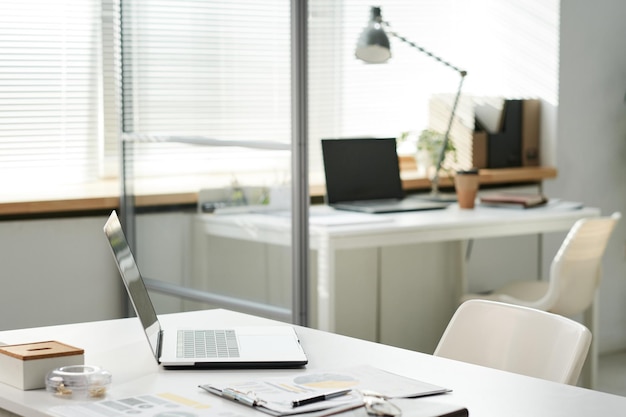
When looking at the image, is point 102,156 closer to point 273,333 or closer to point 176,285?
point 176,285

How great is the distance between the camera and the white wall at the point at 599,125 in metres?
4.78

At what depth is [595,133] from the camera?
4.91m

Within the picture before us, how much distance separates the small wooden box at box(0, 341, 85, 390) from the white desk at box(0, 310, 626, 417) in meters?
0.02

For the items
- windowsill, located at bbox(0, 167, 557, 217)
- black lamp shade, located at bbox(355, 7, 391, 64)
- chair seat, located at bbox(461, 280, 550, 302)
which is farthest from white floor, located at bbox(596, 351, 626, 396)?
windowsill, located at bbox(0, 167, 557, 217)

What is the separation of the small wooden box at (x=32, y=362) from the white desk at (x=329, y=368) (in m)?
0.02

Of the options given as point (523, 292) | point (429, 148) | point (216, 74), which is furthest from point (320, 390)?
point (429, 148)

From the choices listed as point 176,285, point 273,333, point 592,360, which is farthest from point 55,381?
point 592,360

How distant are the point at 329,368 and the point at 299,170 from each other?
141 cm

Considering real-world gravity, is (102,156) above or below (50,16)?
below

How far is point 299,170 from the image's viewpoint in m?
3.09

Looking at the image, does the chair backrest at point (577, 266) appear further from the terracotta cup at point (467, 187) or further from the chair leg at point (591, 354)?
the terracotta cup at point (467, 187)

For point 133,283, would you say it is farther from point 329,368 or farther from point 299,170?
→ point 299,170

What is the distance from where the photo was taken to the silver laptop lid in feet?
5.78

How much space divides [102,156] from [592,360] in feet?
6.68
